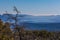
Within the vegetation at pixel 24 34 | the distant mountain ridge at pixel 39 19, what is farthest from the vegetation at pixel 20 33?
the distant mountain ridge at pixel 39 19

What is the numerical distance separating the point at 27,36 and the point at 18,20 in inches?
17.6

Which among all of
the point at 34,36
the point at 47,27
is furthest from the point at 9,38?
the point at 47,27

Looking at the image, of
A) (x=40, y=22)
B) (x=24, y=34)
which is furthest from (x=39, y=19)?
(x=24, y=34)

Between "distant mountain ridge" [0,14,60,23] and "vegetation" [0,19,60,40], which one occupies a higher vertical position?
"distant mountain ridge" [0,14,60,23]

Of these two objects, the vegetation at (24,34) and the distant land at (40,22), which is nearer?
the vegetation at (24,34)

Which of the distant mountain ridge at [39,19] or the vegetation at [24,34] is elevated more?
the distant mountain ridge at [39,19]

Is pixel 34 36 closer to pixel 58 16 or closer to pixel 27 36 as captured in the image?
pixel 27 36

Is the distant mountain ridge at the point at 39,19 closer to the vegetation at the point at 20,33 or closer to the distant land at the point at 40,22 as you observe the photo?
the distant land at the point at 40,22

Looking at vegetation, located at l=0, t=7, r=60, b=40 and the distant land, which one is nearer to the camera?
vegetation, located at l=0, t=7, r=60, b=40

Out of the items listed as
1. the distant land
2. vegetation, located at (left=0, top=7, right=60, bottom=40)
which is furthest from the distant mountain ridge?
vegetation, located at (left=0, top=7, right=60, bottom=40)

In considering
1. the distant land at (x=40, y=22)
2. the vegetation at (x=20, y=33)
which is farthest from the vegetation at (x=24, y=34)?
the distant land at (x=40, y=22)

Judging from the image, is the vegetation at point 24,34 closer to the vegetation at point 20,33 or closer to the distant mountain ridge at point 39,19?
the vegetation at point 20,33

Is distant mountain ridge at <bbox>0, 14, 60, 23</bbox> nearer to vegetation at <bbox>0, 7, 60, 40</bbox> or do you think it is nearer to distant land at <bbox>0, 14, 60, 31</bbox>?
distant land at <bbox>0, 14, 60, 31</bbox>

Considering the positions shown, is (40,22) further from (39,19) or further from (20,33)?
(20,33)
